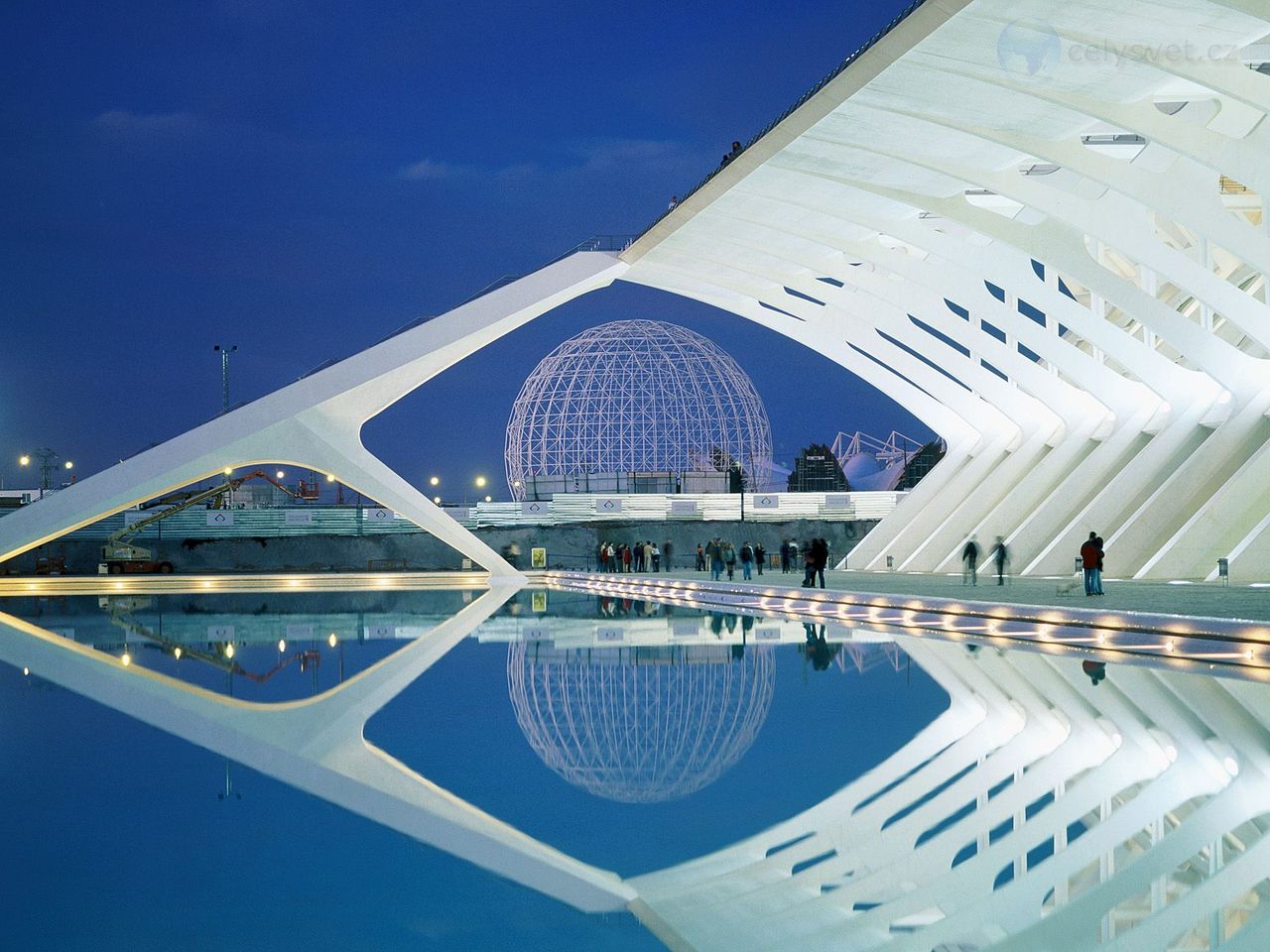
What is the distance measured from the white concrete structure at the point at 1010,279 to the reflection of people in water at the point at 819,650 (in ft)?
21.2

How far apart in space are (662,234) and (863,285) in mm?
4283

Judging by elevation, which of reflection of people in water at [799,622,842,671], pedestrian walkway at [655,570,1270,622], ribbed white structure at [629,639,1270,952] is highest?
pedestrian walkway at [655,570,1270,622]

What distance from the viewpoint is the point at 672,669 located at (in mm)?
10508

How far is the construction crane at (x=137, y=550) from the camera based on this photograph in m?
35.6

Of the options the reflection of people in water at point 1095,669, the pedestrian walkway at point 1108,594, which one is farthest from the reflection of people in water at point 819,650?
the pedestrian walkway at point 1108,594

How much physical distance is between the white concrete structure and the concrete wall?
24.2 ft

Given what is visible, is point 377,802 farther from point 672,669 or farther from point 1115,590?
point 1115,590

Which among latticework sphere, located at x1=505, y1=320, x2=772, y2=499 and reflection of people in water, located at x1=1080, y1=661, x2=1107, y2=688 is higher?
latticework sphere, located at x1=505, y1=320, x2=772, y2=499

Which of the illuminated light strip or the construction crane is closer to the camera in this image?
the illuminated light strip

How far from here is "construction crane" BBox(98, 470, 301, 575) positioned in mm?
35625

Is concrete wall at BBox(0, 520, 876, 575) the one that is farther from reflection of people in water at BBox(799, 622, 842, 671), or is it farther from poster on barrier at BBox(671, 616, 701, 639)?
reflection of people in water at BBox(799, 622, 842, 671)

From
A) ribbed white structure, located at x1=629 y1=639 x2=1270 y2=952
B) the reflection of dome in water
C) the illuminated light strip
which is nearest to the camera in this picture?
ribbed white structure, located at x1=629 y1=639 x2=1270 y2=952

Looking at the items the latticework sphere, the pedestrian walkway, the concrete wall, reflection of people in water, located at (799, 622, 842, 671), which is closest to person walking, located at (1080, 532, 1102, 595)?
the pedestrian walkway

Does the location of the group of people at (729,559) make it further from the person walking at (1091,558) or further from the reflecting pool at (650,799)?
the reflecting pool at (650,799)
